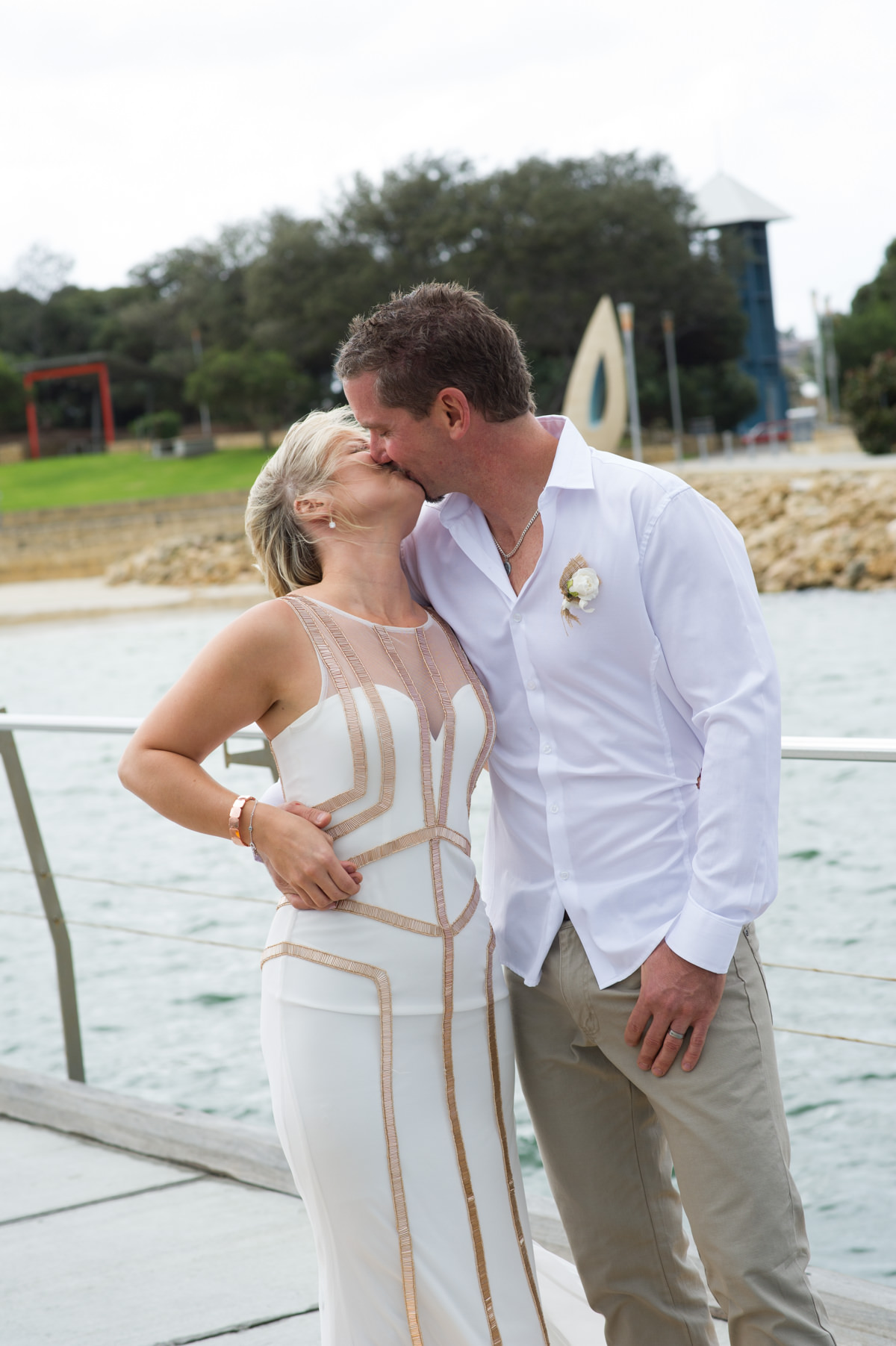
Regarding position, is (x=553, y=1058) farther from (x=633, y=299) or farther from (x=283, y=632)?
(x=633, y=299)

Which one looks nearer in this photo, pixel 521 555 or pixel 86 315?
pixel 521 555

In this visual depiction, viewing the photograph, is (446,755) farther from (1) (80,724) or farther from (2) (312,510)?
(1) (80,724)

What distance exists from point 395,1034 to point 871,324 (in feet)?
214

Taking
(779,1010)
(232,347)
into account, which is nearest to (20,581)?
(232,347)

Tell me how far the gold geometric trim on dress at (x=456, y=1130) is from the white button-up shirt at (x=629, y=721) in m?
0.15

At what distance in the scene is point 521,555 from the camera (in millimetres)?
1942

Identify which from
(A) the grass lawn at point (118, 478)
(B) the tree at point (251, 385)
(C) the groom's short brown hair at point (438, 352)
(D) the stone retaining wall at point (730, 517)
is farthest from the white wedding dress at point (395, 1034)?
(B) the tree at point (251, 385)

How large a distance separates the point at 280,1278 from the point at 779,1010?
16.2 ft

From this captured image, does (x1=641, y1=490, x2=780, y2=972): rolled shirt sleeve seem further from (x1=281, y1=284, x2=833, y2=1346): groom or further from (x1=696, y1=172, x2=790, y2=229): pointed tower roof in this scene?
(x1=696, y1=172, x2=790, y2=229): pointed tower roof

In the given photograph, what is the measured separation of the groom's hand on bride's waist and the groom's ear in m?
0.56

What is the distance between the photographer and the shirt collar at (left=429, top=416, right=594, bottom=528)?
6.14 feet

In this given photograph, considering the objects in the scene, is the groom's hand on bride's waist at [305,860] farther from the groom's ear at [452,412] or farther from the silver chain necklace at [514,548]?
the groom's ear at [452,412]

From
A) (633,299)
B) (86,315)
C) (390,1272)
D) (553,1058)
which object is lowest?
(390,1272)

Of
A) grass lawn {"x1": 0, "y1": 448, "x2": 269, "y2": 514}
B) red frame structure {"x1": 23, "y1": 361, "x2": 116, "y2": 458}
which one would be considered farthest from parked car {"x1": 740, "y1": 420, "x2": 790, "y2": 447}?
red frame structure {"x1": 23, "y1": 361, "x2": 116, "y2": 458}
